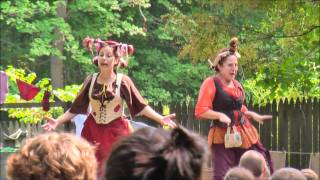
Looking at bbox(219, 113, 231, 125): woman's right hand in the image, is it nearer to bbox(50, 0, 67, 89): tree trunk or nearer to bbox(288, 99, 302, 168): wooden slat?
bbox(288, 99, 302, 168): wooden slat

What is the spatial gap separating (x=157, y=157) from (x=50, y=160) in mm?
482

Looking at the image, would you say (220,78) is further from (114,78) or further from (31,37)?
(31,37)

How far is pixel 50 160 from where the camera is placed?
7.62ft

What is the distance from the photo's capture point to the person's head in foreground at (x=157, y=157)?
1.96m

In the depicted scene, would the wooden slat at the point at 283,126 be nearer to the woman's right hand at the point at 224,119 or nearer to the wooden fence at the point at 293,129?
the wooden fence at the point at 293,129

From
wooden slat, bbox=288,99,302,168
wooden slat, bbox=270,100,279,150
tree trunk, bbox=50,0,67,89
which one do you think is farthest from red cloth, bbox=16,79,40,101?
tree trunk, bbox=50,0,67,89

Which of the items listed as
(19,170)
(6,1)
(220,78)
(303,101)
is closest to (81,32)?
(6,1)

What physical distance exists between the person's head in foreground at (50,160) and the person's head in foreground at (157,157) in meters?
0.32

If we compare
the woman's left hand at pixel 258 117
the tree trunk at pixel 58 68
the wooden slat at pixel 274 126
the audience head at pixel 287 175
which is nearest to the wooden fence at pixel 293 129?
the wooden slat at pixel 274 126

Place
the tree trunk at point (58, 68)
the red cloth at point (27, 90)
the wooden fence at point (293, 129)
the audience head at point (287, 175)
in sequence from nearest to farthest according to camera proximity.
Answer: the audience head at point (287, 175) < the red cloth at point (27, 90) < the wooden fence at point (293, 129) < the tree trunk at point (58, 68)

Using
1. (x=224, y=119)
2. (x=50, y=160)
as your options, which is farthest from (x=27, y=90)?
(x=50, y=160)

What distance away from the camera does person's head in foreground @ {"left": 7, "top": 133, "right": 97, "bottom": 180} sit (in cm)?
232

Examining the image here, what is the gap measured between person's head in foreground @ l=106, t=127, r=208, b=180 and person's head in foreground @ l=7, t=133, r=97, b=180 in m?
0.32

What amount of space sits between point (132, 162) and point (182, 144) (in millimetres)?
149
